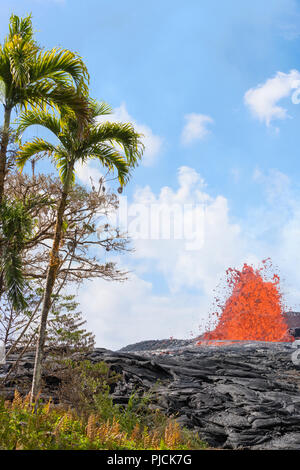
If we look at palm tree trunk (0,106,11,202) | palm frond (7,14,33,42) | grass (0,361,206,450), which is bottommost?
grass (0,361,206,450)

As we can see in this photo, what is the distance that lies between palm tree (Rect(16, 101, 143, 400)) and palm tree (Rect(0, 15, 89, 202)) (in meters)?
0.63

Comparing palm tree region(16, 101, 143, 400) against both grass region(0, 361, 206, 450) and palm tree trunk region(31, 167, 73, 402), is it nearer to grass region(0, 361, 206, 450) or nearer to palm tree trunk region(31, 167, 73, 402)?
palm tree trunk region(31, 167, 73, 402)

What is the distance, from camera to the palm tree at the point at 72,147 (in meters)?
10.5

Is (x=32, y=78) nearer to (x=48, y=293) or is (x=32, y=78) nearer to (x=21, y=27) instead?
(x=21, y=27)

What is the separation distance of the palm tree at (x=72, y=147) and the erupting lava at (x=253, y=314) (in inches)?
834

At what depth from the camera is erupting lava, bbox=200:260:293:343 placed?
3098 centimetres

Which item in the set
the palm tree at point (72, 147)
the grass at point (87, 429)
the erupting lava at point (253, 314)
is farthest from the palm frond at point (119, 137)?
the erupting lava at point (253, 314)

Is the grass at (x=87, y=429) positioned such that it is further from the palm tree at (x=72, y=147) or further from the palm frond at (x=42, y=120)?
the palm frond at (x=42, y=120)

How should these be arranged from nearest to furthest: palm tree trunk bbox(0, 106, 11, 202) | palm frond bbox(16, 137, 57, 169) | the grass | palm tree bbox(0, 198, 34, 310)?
1. the grass
2. palm tree trunk bbox(0, 106, 11, 202)
3. palm tree bbox(0, 198, 34, 310)
4. palm frond bbox(16, 137, 57, 169)

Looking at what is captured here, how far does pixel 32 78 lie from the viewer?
973cm

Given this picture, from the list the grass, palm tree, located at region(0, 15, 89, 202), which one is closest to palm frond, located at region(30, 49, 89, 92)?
palm tree, located at region(0, 15, 89, 202)

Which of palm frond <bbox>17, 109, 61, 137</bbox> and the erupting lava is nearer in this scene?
palm frond <bbox>17, 109, 61, 137</bbox>
